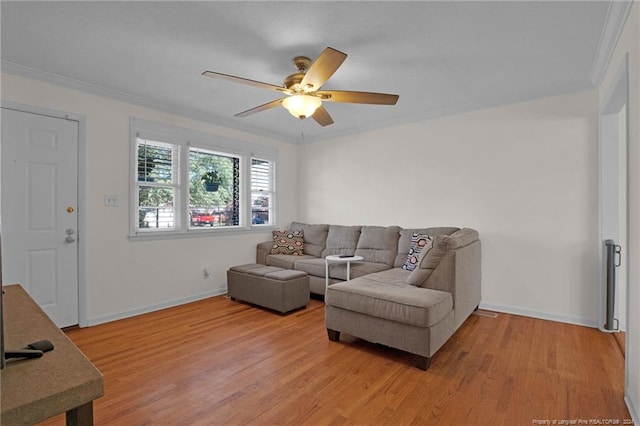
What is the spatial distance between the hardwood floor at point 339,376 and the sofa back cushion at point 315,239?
1.76m

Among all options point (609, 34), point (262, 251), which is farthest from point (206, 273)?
point (609, 34)

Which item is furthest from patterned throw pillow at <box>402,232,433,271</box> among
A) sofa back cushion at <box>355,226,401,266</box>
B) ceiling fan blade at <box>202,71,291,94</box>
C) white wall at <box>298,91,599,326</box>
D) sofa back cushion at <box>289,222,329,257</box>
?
ceiling fan blade at <box>202,71,291,94</box>

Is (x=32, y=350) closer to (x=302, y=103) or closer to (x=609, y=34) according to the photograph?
(x=302, y=103)

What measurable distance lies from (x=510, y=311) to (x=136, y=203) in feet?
14.7

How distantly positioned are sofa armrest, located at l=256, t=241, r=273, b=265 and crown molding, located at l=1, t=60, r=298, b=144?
1742 millimetres

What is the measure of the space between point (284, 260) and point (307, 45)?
294cm

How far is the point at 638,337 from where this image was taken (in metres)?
1.81

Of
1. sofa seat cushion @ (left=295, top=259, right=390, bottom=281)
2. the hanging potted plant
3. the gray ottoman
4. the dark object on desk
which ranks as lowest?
the gray ottoman

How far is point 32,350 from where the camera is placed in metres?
0.83

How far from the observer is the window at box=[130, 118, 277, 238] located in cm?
386

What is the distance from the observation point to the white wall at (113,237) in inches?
129

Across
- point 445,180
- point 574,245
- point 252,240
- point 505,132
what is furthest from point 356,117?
point 574,245

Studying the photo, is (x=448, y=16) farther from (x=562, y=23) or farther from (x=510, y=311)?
(x=510, y=311)

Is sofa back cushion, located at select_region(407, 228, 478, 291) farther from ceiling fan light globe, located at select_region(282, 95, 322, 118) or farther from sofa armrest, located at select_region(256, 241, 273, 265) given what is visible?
sofa armrest, located at select_region(256, 241, 273, 265)
